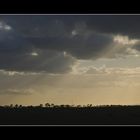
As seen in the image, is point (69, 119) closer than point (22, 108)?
Yes
